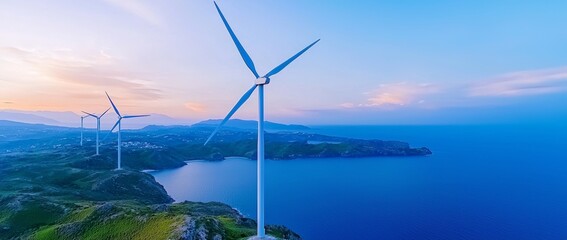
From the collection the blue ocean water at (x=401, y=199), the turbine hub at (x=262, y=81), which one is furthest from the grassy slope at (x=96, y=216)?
Result: the blue ocean water at (x=401, y=199)

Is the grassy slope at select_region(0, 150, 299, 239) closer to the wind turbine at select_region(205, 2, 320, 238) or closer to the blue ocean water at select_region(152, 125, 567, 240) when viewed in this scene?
the wind turbine at select_region(205, 2, 320, 238)

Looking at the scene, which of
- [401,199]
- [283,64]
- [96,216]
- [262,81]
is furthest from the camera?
[401,199]

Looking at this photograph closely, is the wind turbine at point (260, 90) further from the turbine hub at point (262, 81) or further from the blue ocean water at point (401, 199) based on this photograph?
the blue ocean water at point (401, 199)

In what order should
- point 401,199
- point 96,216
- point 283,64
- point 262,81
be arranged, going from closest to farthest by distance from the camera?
point 262,81, point 283,64, point 96,216, point 401,199

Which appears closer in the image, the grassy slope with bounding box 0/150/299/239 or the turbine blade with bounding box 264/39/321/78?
the turbine blade with bounding box 264/39/321/78

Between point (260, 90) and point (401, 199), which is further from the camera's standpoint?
point (401, 199)

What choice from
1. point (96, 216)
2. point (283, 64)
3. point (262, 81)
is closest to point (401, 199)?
point (283, 64)

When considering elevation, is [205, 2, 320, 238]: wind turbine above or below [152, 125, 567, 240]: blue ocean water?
above

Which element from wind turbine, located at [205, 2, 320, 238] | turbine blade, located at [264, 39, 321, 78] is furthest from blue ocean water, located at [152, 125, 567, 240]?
turbine blade, located at [264, 39, 321, 78]

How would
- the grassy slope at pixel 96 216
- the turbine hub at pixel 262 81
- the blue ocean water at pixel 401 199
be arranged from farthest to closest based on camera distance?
the blue ocean water at pixel 401 199 < the grassy slope at pixel 96 216 < the turbine hub at pixel 262 81

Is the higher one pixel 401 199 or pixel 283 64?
pixel 283 64

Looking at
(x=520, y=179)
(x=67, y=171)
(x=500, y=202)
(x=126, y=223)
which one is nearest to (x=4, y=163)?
(x=67, y=171)

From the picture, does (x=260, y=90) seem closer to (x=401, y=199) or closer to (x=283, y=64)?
(x=283, y=64)

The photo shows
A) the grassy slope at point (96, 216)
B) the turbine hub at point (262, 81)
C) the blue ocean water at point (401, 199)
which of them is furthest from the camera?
the blue ocean water at point (401, 199)
